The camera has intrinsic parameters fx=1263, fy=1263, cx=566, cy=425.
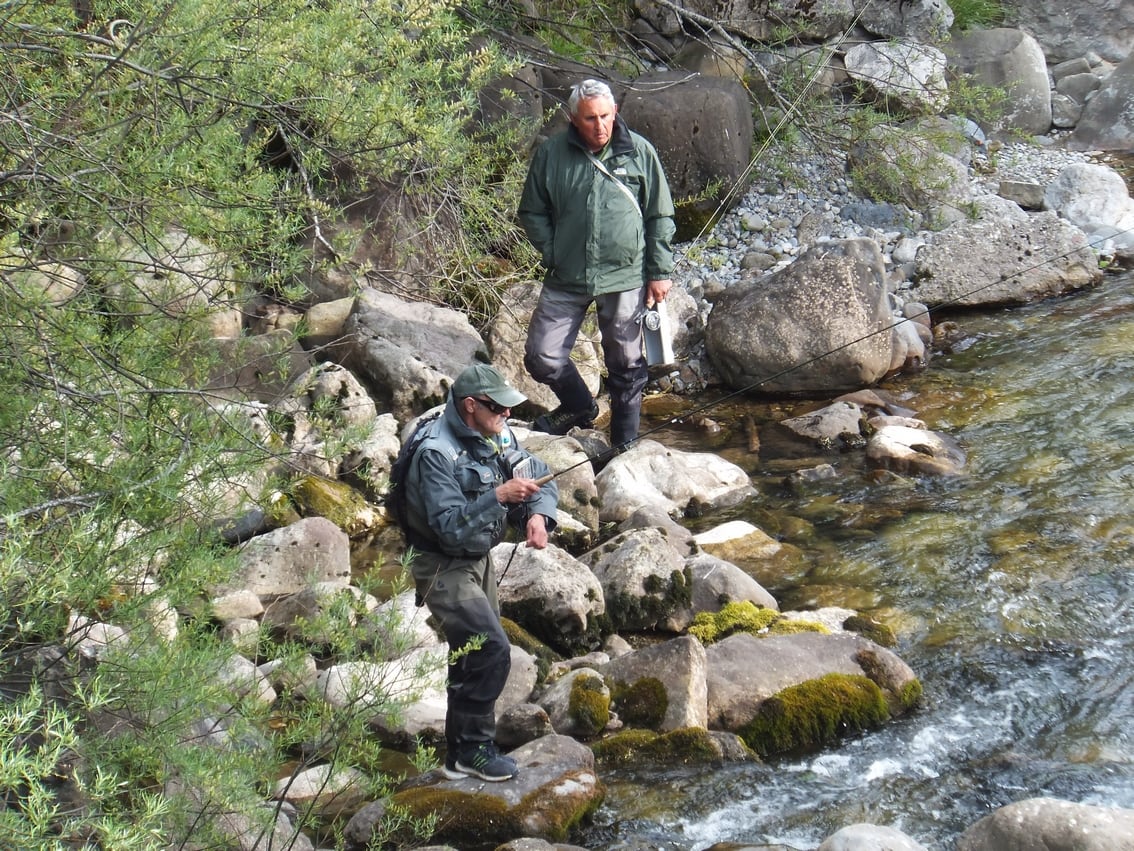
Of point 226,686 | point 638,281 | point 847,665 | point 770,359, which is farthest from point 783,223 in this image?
point 226,686

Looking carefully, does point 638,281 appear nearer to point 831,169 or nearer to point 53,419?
point 53,419

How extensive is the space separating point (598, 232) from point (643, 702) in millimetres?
2902

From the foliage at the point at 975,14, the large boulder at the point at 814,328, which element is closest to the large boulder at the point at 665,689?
the large boulder at the point at 814,328

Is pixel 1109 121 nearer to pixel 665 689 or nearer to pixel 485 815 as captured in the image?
pixel 665 689

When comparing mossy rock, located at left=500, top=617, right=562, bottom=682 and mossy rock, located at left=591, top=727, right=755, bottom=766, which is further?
mossy rock, located at left=500, top=617, right=562, bottom=682

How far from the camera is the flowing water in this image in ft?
15.5

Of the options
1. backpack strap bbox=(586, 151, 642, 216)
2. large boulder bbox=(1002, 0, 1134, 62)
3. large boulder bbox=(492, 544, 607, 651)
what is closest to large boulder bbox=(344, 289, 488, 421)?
backpack strap bbox=(586, 151, 642, 216)

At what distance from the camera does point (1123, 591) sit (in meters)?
6.15

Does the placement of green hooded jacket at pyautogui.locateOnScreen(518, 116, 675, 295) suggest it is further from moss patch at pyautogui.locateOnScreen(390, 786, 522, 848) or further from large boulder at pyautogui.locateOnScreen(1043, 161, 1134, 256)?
large boulder at pyautogui.locateOnScreen(1043, 161, 1134, 256)

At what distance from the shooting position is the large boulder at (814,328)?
372 inches

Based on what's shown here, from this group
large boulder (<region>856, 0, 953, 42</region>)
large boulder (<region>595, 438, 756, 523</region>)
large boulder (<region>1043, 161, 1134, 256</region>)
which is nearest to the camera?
large boulder (<region>595, 438, 756, 523</region>)

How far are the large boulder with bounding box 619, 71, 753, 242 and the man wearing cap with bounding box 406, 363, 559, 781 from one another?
24.0ft

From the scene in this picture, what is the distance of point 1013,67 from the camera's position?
1611 centimetres

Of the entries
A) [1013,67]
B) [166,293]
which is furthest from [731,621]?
[1013,67]
